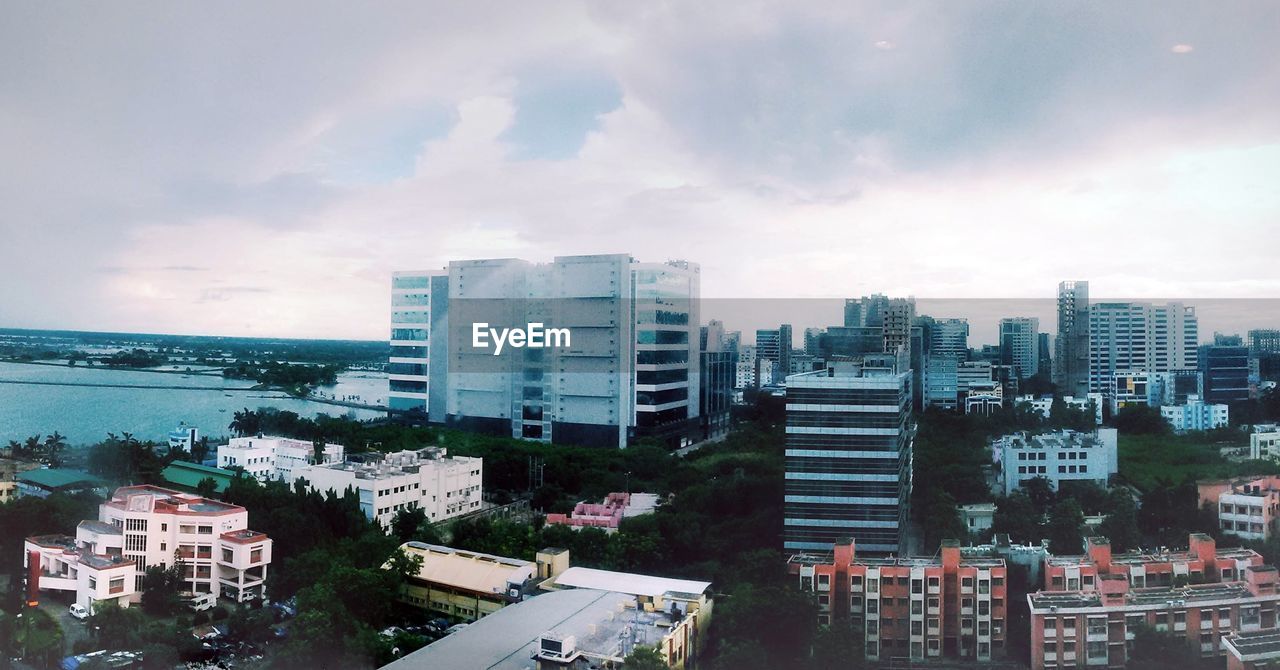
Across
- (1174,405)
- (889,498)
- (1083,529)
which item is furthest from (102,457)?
(1174,405)

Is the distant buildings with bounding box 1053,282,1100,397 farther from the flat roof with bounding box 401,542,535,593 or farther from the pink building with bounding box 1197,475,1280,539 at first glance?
the flat roof with bounding box 401,542,535,593

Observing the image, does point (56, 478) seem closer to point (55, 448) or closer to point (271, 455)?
point (55, 448)

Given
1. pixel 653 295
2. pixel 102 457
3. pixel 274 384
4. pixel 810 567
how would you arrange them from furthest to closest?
pixel 274 384 → pixel 102 457 → pixel 653 295 → pixel 810 567

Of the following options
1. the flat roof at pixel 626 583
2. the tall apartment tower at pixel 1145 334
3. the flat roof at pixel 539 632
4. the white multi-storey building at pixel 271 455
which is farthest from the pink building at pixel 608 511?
the tall apartment tower at pixel 1145 334

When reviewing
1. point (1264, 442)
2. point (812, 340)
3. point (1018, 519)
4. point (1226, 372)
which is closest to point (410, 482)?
point (812, 340)

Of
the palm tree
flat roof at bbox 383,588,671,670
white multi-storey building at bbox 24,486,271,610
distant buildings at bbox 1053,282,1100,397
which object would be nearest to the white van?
white multi-storey building at bbox 24,486,271,610

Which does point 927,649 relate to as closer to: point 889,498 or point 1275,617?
point 889,498

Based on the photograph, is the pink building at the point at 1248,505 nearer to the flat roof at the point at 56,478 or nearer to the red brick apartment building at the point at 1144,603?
the red brick apartment building at the point at 1144,603
